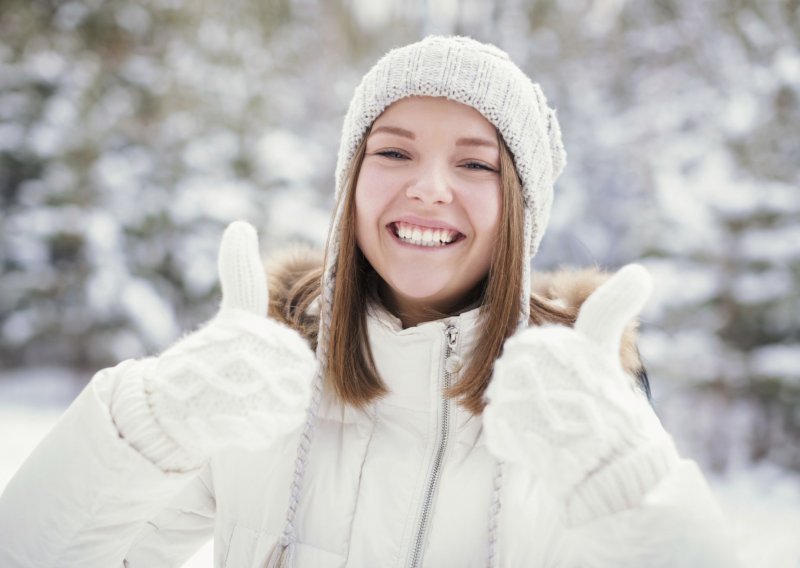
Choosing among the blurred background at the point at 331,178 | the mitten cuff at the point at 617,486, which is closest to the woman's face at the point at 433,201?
the mitten cuff at the point at 617,486

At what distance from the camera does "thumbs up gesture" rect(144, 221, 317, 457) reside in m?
0.83

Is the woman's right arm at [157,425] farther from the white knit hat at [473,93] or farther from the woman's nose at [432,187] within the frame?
the white knit hat at [473,93]

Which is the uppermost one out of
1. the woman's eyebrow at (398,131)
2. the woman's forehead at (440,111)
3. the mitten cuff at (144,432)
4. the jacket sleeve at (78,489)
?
the woman's forehead at (440,111)

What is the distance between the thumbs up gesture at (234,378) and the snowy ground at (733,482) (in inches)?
47.4

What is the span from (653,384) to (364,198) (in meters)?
2.76

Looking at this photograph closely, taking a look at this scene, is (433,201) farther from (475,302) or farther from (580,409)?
(580,409)

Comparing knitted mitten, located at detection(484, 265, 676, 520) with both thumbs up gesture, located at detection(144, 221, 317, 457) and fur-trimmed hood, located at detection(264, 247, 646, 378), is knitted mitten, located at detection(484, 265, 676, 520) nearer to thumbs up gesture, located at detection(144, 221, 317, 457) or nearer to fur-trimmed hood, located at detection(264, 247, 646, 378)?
thumbs up gesture, located at detection(144, 221, 317, 457)

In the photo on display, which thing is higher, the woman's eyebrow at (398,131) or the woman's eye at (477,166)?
the woman's eyebrow at (398,131)

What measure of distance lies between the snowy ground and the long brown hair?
1031mm

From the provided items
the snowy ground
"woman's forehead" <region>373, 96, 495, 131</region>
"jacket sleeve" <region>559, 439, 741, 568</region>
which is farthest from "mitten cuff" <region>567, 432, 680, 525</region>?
the snowy ground

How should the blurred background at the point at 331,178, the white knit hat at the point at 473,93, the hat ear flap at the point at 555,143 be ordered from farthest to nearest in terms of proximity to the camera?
the blurred background at the point at 331,178 → the hat ear flap at the point at 555,143 → the white knit hat at the point at 473,93

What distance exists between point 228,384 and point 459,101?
2.20 feet

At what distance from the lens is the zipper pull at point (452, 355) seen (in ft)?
3.66

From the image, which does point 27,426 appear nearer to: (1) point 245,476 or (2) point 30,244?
(2) point 30,244
